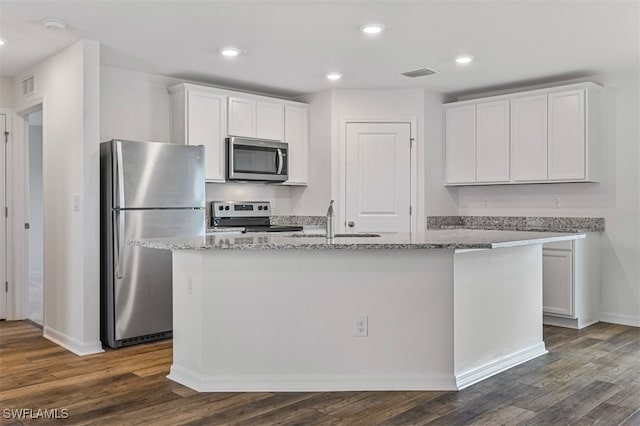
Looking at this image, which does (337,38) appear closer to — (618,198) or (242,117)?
(242,117)

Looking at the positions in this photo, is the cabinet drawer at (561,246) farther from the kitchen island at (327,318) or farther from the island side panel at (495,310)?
the kitchen island at (327,318)

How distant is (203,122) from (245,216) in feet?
3.56

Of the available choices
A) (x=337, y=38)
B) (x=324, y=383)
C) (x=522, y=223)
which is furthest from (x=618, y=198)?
(x=324, y=383)

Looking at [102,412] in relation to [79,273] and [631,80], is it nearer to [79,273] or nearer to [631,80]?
[79,273]

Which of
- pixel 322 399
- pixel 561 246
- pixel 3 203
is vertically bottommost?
pixel 322 399

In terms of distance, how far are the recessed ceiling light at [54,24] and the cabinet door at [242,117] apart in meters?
1.83

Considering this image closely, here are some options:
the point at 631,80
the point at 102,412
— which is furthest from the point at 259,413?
the point at 631,80

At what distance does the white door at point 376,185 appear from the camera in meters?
5.77

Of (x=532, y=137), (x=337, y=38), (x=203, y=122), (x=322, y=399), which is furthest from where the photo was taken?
(x=532, y=137)

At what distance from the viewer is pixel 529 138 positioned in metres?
5.34

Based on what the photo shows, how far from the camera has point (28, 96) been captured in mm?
4965

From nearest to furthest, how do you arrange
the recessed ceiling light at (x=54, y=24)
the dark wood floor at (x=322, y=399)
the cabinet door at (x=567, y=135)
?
the dark wood floor at (x=322, y=399) → the recessed ceiling light at (x=54, y=24) → the cabinet door at (x=567, y=135)

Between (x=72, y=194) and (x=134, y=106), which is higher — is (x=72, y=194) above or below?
below

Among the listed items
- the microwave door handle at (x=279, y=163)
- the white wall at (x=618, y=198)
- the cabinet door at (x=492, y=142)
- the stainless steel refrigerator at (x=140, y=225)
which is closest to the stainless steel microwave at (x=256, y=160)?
the microwave door handle at (x=279, y=163)
